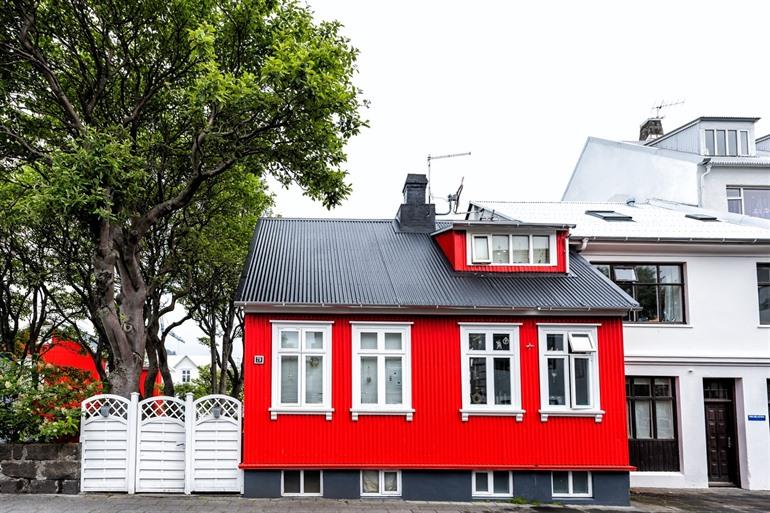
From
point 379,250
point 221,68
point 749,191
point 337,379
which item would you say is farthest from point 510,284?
point 749,191

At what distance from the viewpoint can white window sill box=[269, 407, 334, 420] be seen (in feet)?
43.7

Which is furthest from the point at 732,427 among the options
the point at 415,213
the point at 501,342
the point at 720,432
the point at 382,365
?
the point at 415,213

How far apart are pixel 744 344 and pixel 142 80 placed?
1623 cm

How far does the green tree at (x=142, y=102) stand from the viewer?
12.7 m

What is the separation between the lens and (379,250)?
648 inches

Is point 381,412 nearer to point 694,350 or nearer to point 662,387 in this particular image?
point 662,387

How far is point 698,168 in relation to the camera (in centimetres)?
2380

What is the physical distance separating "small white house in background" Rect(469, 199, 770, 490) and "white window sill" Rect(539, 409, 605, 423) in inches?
117

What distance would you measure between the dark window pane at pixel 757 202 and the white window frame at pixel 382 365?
1667 centimetres

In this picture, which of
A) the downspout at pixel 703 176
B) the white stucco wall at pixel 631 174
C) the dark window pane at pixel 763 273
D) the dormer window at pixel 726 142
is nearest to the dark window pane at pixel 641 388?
the dark window pane at pixel 763 273

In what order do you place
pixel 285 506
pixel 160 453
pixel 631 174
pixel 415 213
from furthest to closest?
pixel 631 174
pixel 415 213
pixel 160 453
pixel 285 506

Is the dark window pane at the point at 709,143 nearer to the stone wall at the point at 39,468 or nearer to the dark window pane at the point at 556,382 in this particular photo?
the dark window pane at the point at 556,382

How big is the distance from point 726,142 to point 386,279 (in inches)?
679

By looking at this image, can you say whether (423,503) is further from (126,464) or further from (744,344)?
(744,344)
